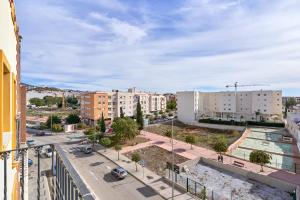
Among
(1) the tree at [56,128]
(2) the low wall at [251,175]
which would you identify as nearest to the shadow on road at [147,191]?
(2) the low wall at [251,175]

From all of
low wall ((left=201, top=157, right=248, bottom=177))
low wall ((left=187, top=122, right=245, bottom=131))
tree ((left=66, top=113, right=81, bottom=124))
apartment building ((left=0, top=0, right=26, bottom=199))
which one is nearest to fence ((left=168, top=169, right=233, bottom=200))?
low wall ((left=201, top=157, right=248, bottom=177))

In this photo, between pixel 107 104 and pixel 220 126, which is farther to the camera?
pixel 107 104

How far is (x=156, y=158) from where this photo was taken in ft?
73.0

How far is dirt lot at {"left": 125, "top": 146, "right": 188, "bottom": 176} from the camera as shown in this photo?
19.2 m

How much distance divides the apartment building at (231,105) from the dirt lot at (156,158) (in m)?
25.9

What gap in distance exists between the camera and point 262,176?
16469mm

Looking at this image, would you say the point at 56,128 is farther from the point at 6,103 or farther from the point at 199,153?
the point at 6,103

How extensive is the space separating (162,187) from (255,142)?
1991cm

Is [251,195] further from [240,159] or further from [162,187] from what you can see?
[240,159]

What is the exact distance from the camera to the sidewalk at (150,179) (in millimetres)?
14266

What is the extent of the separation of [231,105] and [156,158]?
3479 cm

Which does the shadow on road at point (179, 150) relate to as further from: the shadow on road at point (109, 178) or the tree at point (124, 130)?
the shadow on road at point (109, 178)

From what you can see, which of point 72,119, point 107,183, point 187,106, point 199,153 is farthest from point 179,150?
point 72,119

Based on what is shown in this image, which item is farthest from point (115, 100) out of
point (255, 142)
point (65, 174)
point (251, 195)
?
point (65, 174)
